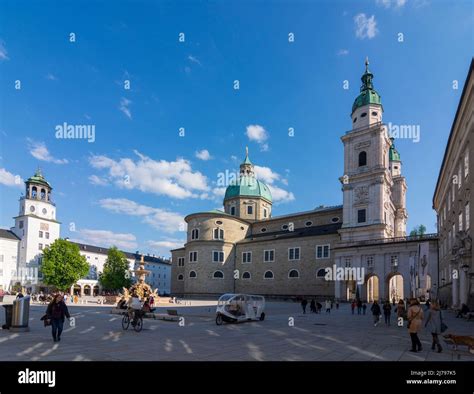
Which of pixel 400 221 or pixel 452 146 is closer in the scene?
pixel 452 146

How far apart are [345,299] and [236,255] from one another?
25.5 m

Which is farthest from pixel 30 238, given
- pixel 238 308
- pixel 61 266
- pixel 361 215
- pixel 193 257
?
pixel 238 308

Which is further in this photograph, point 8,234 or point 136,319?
point 8,234

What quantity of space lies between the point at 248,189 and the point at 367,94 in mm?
34037

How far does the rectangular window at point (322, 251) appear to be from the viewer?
182ft

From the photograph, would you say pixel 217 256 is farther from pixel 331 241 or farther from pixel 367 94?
pixel 367 94

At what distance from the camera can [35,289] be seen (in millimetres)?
76312

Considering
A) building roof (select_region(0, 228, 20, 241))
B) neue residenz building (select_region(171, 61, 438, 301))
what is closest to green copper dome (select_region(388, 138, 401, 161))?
neue residenz building (select_region(171, 61, 438, 301))

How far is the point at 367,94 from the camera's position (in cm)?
5378

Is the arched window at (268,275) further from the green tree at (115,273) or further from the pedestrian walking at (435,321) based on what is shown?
the pedestrian walking at (435,321)

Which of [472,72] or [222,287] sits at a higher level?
[472,72]
